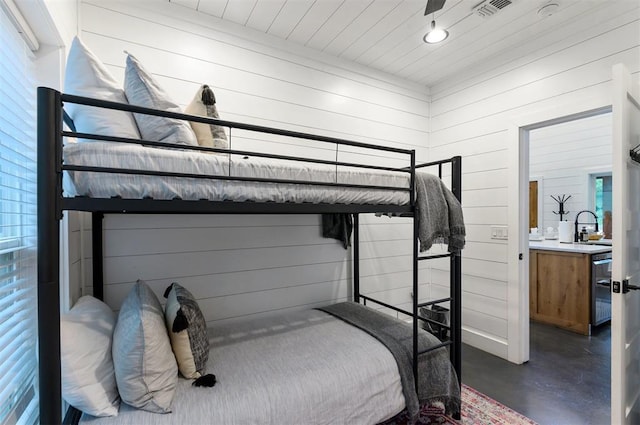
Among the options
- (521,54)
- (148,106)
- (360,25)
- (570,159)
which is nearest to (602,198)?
(570,159)

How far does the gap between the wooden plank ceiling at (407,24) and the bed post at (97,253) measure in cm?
152

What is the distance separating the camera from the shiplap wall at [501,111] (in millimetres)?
2164

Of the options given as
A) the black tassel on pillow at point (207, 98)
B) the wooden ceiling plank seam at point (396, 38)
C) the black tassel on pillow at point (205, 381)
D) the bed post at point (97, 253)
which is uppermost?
the wooden ceiling plank seam at point (396, 38)

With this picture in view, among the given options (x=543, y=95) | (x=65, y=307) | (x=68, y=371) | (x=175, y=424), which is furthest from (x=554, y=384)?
(x=65, y=307)

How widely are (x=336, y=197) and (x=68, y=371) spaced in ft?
4.11

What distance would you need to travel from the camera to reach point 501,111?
9.07 feet

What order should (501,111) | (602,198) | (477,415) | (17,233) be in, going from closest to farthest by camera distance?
(17,233) < (477,415) < (501,111) < (602,198)

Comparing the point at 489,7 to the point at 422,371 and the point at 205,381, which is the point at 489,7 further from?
the point at 205,381

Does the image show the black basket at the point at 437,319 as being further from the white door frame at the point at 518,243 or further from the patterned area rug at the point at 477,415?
the patterned area rug at the point at 477,415

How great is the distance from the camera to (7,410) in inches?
40.5

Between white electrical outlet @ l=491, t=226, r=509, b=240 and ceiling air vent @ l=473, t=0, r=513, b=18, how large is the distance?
167cm

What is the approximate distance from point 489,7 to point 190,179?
2.22 metres

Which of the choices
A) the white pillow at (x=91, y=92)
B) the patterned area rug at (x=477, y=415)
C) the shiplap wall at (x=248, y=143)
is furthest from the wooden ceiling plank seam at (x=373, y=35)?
the patterned area rug at (x=477, y=415)

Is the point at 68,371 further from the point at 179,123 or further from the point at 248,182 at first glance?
the point at 179,123
